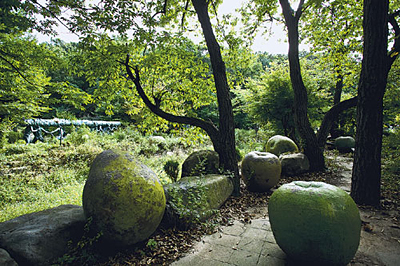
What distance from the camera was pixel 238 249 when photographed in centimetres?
269

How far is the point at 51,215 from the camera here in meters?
2.81

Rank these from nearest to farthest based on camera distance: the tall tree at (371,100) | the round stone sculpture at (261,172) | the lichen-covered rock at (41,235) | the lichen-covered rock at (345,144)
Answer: the lichen-covered rock at (41,235), the tall tree at (371,100), the round stone sculpture at (261,172), the lichen-covered rock at (345,144)

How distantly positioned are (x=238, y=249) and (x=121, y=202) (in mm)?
1682

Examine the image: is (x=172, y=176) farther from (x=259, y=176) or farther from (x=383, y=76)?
(x=383, y=76)

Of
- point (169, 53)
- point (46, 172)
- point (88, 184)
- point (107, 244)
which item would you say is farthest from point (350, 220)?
point (46, 172)

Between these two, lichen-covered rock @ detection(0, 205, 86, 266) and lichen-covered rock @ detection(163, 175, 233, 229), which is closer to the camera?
lichen-covered rock @ detection(0, 205, 86, 266)

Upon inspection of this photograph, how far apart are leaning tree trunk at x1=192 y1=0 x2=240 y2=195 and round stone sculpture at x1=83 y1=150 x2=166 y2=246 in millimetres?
2474

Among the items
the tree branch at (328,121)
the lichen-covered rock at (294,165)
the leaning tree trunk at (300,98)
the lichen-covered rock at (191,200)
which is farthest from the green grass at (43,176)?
the tree branch at (328,121)

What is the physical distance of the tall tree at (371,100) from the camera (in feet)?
11.4

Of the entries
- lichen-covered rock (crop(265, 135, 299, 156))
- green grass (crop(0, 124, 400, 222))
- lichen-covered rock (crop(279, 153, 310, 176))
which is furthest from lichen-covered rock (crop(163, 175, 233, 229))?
lichen-covered rock (crop(265, 135, 299, 156))

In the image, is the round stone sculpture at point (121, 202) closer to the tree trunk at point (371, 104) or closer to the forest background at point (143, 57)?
the forest background at point (143, 57)

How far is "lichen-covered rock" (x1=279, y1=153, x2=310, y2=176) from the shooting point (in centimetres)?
632

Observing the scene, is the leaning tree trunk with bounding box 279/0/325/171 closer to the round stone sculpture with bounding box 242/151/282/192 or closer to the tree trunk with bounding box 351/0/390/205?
the round stone sculpture with bounding box 242/151/282/192

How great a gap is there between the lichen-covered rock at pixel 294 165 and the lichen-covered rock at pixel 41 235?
5.70m
